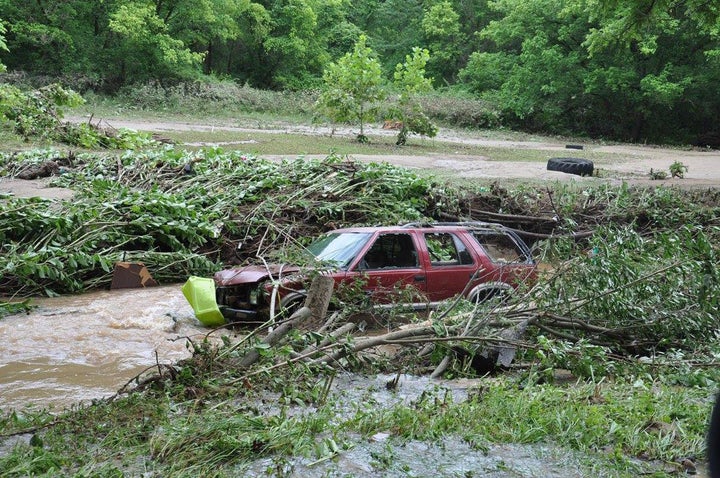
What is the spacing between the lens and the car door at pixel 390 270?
979cm

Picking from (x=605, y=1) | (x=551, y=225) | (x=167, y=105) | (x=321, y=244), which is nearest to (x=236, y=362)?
(x=321, y=244)

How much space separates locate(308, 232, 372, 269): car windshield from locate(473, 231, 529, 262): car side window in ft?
6.04

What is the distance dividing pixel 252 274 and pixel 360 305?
1.51 metres

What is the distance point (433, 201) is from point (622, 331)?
8.15 meters

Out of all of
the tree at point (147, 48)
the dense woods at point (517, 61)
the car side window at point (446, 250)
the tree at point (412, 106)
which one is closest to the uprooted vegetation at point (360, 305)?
the car side window at point (446, 250)

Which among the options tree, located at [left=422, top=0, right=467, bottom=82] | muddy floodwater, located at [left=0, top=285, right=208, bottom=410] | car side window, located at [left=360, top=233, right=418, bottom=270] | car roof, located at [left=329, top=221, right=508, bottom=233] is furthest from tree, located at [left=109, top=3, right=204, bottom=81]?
car side window, located at [left=360, top=233, right=418, bottom=270]

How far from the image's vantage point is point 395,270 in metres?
10.3

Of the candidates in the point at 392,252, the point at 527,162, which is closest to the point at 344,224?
the point at 392,252

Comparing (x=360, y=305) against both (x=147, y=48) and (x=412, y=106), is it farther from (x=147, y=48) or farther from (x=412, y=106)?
(x=147, y=48)

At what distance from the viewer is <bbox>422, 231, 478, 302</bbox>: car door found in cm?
1044

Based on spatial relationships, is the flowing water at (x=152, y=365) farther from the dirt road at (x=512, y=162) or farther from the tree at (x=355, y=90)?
the tree at (x=355, y=90)

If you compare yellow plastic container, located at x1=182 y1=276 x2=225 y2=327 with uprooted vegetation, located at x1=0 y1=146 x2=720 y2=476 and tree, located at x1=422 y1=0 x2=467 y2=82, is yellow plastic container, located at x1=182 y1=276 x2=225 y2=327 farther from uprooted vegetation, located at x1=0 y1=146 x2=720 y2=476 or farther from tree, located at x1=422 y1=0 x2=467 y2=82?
tree, located at x1=422 y1=0 x2=467 y2=82

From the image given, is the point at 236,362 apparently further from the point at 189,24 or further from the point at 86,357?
the point at 189,24

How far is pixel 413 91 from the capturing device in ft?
113
